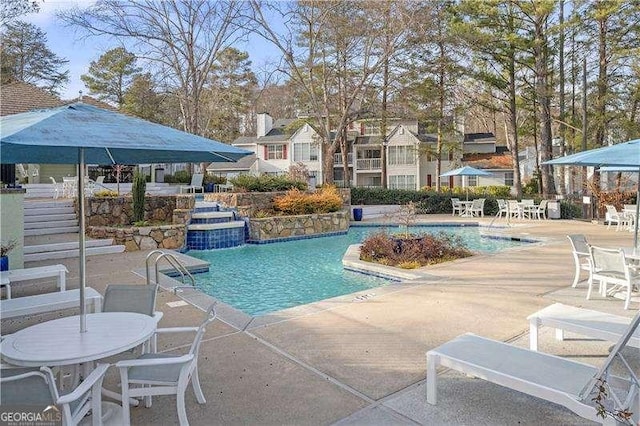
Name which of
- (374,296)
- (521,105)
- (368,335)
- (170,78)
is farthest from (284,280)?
(521,105)

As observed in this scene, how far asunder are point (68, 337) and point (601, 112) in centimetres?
2438

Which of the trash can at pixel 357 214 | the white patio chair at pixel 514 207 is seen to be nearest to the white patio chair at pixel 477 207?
the white patio chair at pixel 514 207

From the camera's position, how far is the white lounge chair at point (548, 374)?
2426 mm

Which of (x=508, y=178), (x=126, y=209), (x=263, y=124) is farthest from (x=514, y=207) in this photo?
(x=263, y=124)

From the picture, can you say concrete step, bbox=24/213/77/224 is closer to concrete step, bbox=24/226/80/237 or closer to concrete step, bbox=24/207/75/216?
concrete step, bbox=24/207/75/216

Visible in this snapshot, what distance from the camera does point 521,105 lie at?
24.7m

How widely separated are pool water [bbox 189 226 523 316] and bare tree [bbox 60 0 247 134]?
13082 millimetres

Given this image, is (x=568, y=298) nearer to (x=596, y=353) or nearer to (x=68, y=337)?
(x=596, y=353)

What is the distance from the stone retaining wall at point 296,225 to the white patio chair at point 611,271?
965cm

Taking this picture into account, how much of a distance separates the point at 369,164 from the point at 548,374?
33704 mm

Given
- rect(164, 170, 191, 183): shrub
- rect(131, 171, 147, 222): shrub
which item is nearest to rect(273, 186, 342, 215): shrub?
rect(131, 171, 147, 222): shrub

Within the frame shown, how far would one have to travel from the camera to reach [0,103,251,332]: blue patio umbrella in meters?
2.47

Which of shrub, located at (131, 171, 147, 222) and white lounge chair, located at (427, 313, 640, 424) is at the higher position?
shrub, located at (131, 171, 147, 222)

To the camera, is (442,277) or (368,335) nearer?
(368,335)
